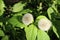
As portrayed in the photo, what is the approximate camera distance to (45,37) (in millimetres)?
1260

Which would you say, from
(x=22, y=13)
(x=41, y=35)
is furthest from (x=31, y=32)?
(x=22, y=13)

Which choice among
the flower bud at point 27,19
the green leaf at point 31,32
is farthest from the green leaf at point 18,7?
the green leaf at point 31,32

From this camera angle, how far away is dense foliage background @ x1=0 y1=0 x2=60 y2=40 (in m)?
1.34

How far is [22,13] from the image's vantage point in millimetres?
1370

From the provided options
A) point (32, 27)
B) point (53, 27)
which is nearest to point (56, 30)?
point (53, 27)

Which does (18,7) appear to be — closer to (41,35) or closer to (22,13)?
(22,13)

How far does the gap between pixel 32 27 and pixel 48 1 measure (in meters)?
0.31

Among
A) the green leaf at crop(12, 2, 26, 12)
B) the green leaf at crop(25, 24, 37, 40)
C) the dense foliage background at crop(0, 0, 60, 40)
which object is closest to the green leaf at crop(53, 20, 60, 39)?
the dense foliage background at crop(0, 0, 60, 40)

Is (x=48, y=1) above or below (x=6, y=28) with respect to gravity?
above

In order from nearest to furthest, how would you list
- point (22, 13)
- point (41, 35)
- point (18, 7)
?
point (41, 35) → point (22, 13) → point (18, 7)

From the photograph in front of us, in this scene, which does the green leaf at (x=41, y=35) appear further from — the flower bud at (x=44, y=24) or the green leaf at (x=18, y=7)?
the green leaf at (x=18, y=7)

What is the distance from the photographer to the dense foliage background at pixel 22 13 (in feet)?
4.41

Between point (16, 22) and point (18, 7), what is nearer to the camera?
point (16, 22)

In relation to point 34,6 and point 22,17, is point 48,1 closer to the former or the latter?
point 34,6
